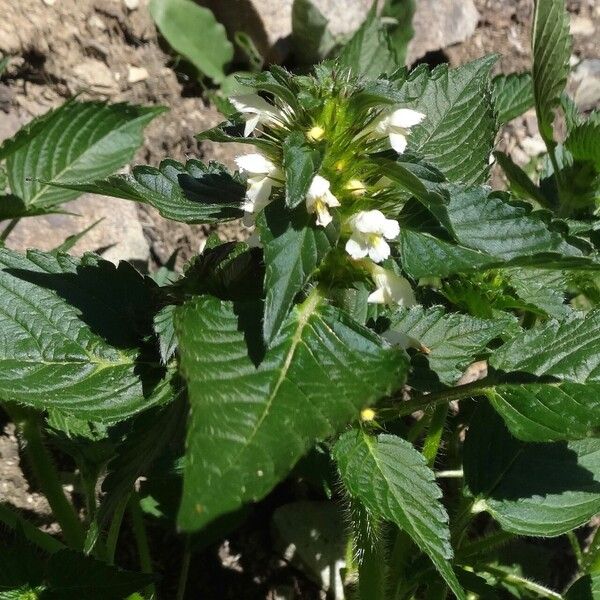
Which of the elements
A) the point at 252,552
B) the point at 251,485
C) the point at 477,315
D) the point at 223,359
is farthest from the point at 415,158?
the point at 252,552

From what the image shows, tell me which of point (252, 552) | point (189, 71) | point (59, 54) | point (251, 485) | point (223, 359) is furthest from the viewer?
point (189, 71)

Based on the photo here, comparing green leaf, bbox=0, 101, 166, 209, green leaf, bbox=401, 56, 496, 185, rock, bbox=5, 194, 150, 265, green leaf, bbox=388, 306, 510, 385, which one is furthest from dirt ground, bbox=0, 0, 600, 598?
green leaf, bbox=388, 306, 510, 385

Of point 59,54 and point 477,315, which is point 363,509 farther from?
Result: point 59,54

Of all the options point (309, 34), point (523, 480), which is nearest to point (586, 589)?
point (523, 480)

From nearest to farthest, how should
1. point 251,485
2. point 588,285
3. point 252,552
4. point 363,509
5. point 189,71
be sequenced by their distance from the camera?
point 251,485
point 363,509
point 588,285
point 252,552
point 189,71

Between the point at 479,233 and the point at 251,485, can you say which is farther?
the point at 479,233

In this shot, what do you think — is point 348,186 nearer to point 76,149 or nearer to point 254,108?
point 254,108

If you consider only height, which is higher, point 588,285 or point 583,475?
point 588,285
